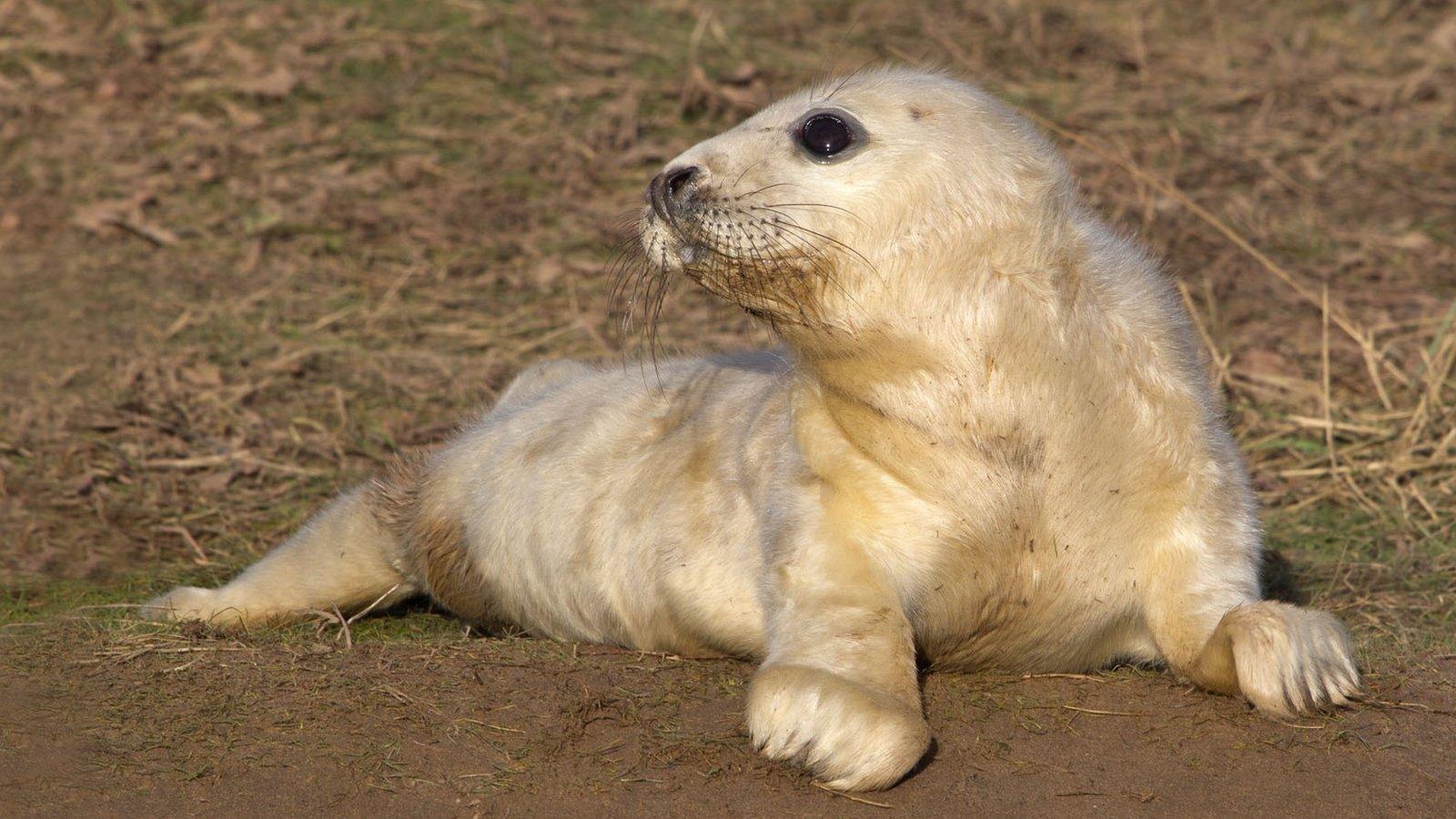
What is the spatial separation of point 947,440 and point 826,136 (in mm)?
684

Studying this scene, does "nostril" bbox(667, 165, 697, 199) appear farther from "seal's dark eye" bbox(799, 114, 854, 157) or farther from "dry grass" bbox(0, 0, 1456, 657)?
"dry grass" bbox(0, 0, 1456, 657)

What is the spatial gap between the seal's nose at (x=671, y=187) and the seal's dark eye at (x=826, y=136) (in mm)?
242

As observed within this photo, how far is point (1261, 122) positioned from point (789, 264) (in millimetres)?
6042

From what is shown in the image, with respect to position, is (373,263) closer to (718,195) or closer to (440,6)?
(440,6)

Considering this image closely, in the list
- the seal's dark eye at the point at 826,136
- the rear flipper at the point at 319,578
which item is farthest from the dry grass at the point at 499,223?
the seal's dark eye at the point at 826,136

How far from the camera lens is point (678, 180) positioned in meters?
3.40

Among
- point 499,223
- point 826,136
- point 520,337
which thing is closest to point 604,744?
point 826,136

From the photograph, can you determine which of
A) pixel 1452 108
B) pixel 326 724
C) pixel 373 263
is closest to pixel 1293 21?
pixel 1452 108

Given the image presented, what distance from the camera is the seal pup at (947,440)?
3.30 metres

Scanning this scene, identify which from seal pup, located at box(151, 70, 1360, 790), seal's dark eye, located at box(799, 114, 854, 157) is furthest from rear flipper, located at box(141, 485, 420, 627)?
seal's dark eye, located at box(799, 114, 854, 157)

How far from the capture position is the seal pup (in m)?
3.30

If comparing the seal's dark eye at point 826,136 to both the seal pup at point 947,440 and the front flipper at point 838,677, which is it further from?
the front flipper at point 838,677

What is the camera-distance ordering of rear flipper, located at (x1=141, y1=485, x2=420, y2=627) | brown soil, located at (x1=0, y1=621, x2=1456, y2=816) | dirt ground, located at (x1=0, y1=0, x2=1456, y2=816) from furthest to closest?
rear flipper, located at (x1=141, y1=485, x2=420, y2=627)
dirt ground, located at (x1=0, y1=0, x2=1456, y2=816)
brown soil, located at (x1=0, y1=621, x2=1456, y2=816)

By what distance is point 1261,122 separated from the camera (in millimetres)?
8578
